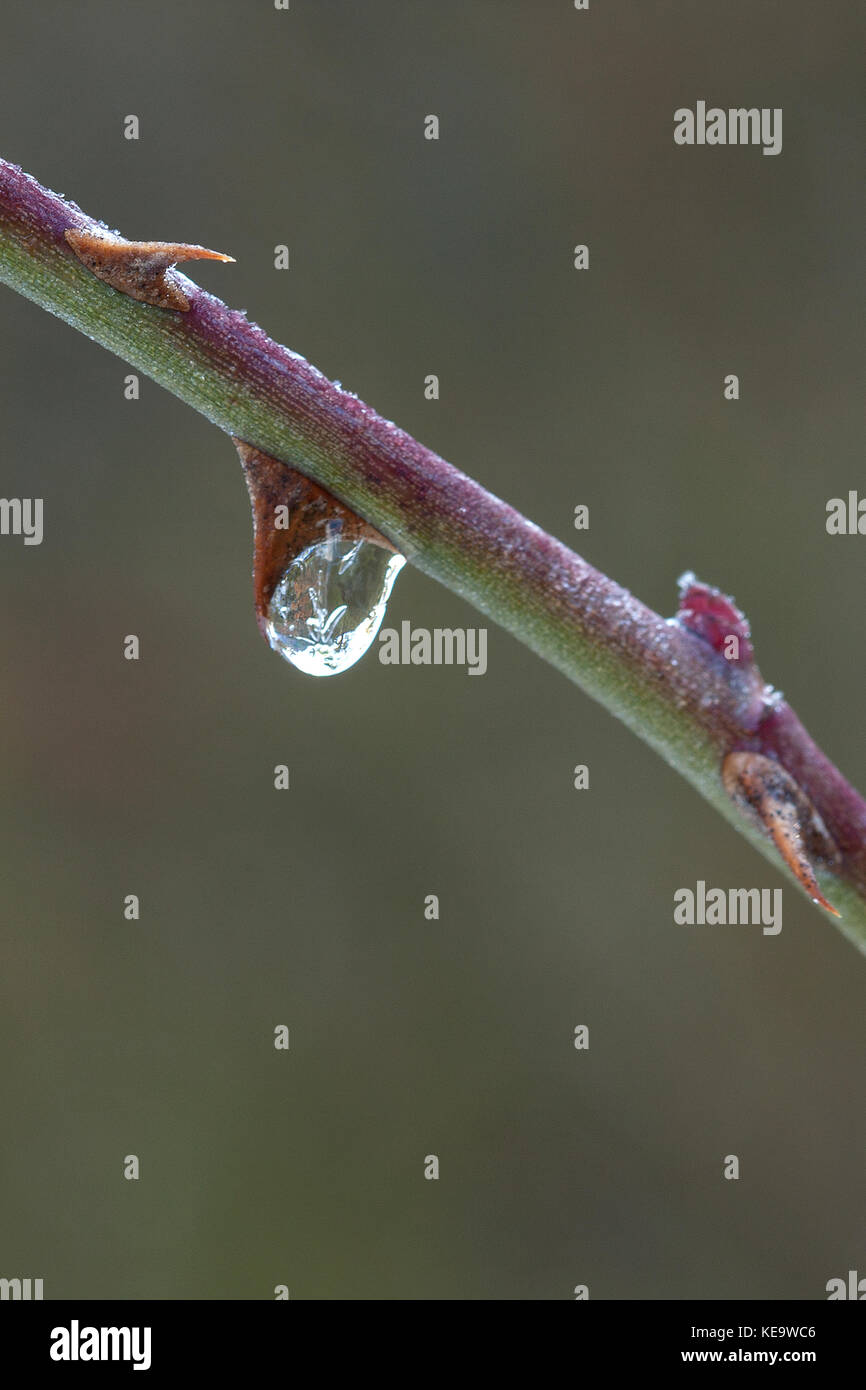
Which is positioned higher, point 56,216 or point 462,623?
point 462,623

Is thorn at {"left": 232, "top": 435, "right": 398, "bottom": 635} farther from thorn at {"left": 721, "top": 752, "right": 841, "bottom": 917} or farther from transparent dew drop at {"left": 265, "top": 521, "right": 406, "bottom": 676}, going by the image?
thorn at {"left": 721, "top": 752, "right": 841, "bottom": 917}

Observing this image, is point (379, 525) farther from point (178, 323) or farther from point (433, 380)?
point (433, 380)

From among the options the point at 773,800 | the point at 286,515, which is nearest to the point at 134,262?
the point at 286,515

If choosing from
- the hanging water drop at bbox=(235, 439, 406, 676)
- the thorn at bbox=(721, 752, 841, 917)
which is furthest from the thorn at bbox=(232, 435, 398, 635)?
the thorn at bbox=(721, 752, 841, 917)

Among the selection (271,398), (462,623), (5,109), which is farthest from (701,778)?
(5,109)

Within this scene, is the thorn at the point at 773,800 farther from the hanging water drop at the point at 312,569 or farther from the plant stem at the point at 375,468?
the hanging water drop at the point at 312,569

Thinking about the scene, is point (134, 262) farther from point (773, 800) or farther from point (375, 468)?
point (773, 800)

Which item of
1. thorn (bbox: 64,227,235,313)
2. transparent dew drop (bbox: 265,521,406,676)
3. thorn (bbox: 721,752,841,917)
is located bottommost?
thorn (bbox: 721,752,841,917)
